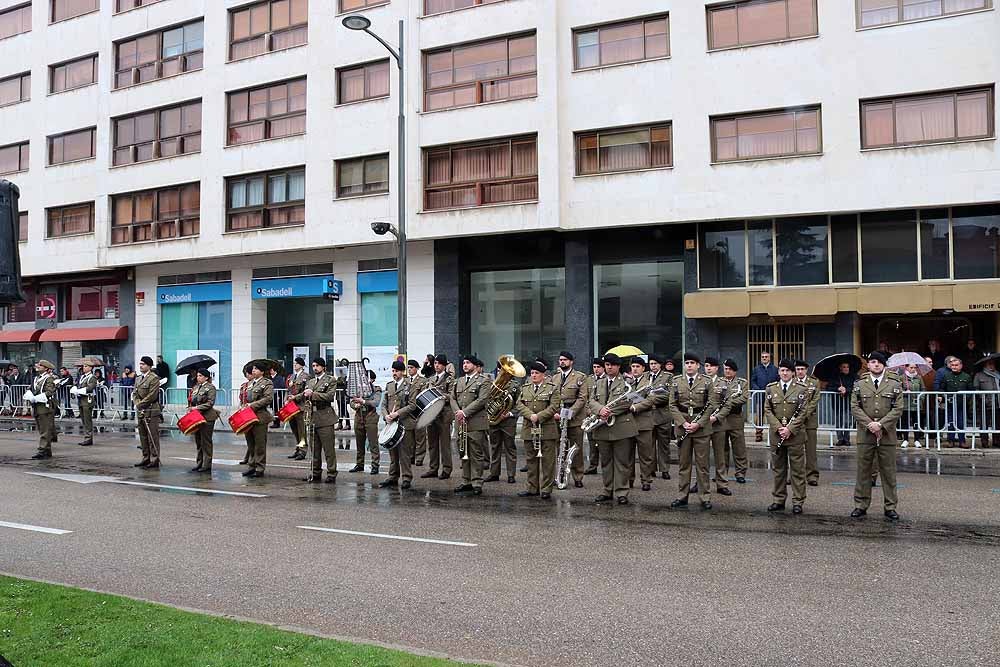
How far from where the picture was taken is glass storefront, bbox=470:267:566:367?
25.2 metres

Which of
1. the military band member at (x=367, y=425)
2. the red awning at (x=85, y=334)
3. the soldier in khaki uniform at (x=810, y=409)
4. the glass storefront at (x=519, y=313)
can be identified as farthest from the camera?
the red awning at (x=85, y=334)

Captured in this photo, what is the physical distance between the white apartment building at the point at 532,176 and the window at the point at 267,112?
4.0 inches

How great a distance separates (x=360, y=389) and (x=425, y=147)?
12.1 metres

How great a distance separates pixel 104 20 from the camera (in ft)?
107

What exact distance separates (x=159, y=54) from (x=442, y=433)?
79.8 ft

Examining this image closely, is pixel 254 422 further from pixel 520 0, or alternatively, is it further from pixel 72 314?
pixel 72 314

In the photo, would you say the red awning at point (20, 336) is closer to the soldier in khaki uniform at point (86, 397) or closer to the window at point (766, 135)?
the soldier in khaki uniform at point (86, 397)

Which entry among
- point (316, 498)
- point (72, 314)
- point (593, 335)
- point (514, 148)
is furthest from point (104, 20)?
point (316, 498)

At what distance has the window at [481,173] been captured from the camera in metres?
24.1

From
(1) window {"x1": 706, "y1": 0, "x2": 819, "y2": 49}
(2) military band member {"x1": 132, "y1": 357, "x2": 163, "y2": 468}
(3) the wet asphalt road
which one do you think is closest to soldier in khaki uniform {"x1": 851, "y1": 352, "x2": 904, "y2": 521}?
(3) the wet asphalt road

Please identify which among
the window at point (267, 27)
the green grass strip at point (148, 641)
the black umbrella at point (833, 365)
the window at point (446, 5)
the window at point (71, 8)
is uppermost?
the window at point (71, 8)

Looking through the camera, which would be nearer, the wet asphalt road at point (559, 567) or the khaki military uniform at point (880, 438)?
the wet asphalt road at point (559, 567)

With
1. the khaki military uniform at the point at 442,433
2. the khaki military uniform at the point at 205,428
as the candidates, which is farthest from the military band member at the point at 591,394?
the khaki military uniform at the point at 205,428

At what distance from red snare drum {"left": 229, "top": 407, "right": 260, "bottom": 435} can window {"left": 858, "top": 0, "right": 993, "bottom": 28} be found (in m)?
17.2
